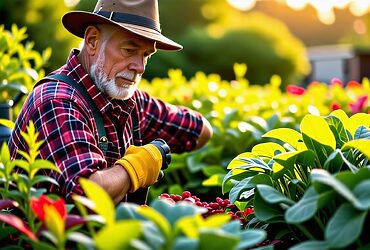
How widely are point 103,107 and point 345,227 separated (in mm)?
1438

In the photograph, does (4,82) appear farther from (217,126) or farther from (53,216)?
(53,216)

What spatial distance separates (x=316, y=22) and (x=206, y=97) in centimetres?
6213

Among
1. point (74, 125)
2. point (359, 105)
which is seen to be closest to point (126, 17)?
point (74, 125)

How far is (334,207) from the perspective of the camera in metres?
2.22

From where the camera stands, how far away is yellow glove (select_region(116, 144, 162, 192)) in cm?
270

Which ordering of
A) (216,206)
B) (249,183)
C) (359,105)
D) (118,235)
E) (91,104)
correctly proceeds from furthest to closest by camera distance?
1. (359,105)
2. (91,104)
3. (216,206)
4. (249,183)
5. (118,235)

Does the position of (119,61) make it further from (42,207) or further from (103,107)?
(42,207)

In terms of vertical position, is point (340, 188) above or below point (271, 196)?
above

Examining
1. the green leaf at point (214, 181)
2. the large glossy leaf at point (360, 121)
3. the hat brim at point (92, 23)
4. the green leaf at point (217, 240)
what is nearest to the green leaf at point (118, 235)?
the green leaf at point (217, 240)

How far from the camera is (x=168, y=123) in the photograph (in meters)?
3.87

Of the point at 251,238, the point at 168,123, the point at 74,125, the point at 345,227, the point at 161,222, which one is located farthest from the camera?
the point at 168,123

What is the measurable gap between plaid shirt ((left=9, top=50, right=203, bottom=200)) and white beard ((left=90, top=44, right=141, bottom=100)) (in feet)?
0.11

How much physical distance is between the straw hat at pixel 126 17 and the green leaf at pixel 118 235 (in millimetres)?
1503

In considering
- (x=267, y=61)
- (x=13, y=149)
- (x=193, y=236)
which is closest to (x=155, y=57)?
(x=267, y=61)
